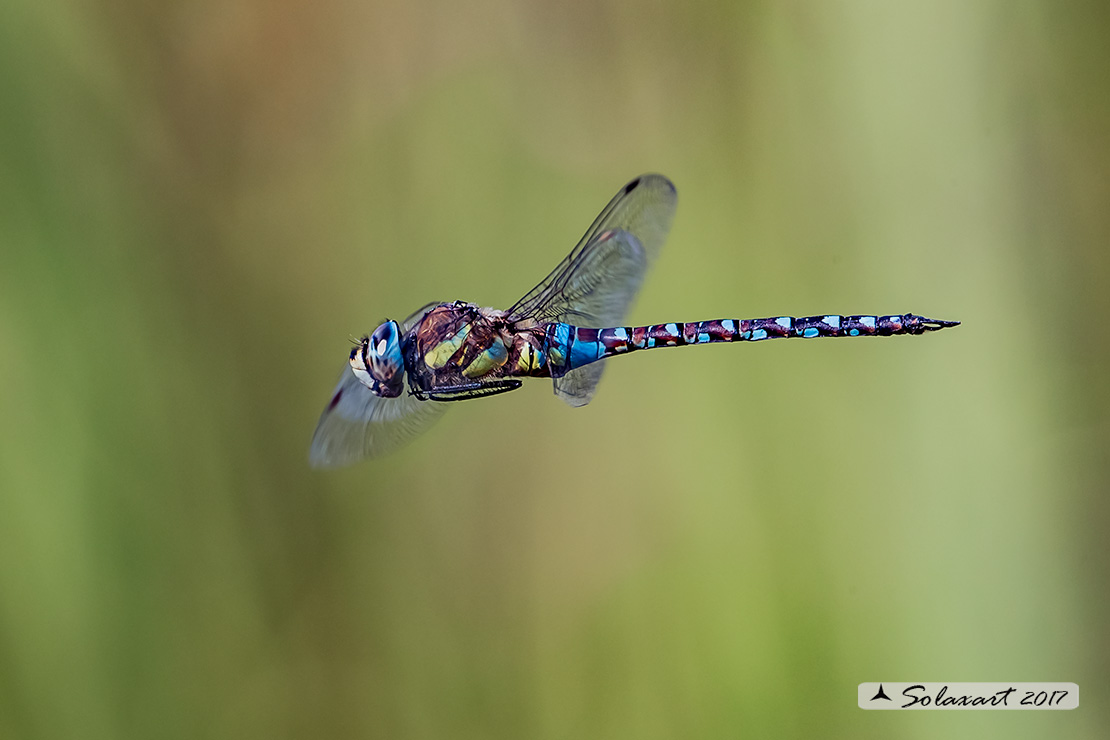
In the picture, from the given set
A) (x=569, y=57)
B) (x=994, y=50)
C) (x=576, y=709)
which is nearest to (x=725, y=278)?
(x=569, y=57)

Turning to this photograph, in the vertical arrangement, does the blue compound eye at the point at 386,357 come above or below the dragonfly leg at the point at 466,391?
above

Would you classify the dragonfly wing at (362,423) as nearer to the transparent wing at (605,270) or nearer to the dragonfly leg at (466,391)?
the dragonfly leg at (466,391)

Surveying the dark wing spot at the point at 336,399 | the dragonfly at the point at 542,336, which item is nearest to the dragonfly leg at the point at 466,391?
the dragonfly at the point at 542,336

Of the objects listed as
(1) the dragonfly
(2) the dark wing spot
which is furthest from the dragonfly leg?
(2) the dark wing spot

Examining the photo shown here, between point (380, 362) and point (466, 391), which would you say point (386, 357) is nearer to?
point (380, 362)

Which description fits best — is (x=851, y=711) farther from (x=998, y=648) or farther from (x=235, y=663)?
(x=235, y=663)

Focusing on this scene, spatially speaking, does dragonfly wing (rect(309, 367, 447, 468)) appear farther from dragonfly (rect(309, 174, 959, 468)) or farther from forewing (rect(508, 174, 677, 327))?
forewing (rect(508, 174, 677, 327))

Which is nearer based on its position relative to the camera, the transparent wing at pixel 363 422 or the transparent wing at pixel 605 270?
the transparent wing at pixel 363 422
